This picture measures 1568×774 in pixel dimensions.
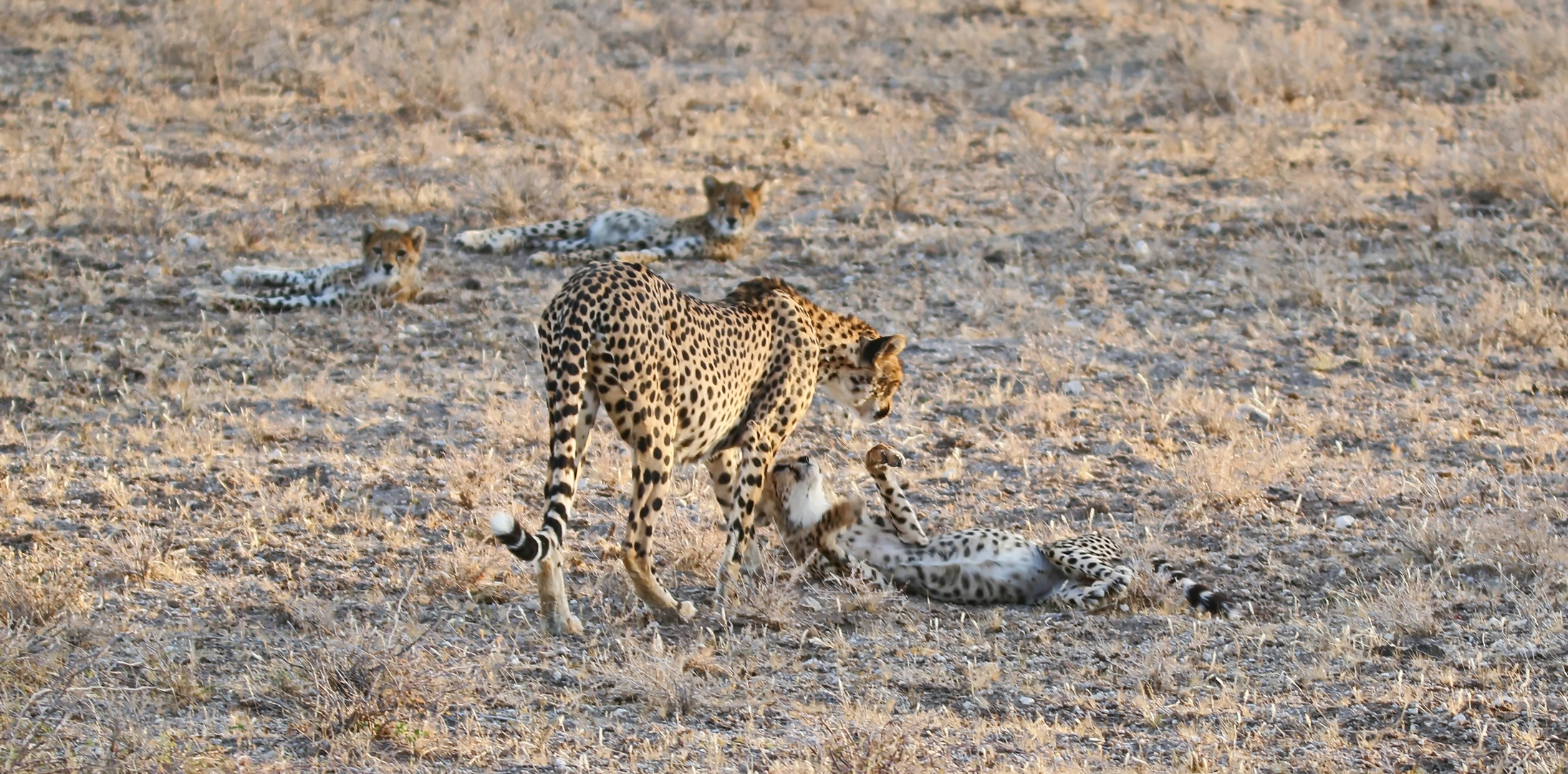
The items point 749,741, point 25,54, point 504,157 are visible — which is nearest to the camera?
point 749,741

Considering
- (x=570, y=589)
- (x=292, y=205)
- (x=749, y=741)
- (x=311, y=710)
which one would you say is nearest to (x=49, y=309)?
(x=292, y=205)

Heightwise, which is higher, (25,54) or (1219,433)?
(25,54)

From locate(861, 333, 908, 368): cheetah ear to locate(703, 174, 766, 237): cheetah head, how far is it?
3381 millimetres

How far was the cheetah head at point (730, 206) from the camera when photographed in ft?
30.1

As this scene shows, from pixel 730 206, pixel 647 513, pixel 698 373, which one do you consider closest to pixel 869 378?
pixel 698 373

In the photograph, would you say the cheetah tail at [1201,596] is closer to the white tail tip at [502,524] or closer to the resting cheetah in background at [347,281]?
the white tail tip at [502,524]

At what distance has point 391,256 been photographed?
8.33 m

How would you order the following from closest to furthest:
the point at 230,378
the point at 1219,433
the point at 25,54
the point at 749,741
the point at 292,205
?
the point at 749,741, the point at 1219,433, the point at 230,378, the point at 292,205, the point at 25,54

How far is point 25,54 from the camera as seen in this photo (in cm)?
1243

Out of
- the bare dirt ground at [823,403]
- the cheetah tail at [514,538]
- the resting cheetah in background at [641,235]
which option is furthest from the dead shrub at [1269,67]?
the cheetah tail at [514,538]

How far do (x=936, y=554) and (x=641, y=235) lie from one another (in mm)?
4343

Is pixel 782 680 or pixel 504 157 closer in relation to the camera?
pixel 782 680

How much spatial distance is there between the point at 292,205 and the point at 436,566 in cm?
502

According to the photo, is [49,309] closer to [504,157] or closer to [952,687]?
[504,157]
